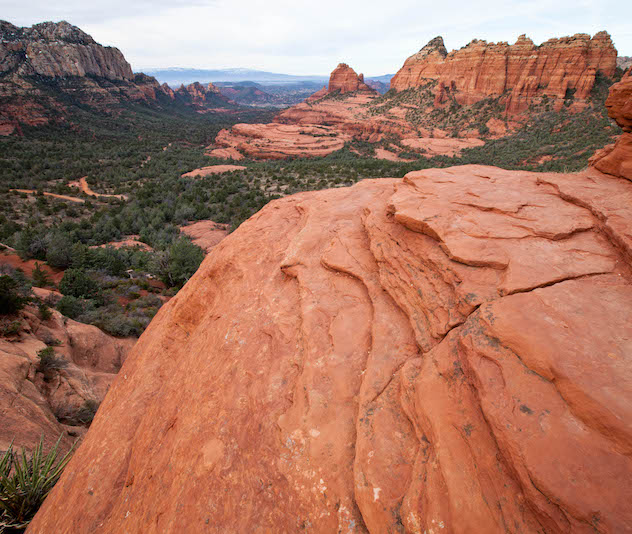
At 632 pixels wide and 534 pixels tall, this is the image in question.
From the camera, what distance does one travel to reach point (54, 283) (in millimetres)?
19375

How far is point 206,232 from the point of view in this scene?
29938mm

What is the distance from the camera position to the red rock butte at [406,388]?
8.87 feet

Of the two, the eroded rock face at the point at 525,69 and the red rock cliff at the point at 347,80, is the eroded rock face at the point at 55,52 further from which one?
the eroded rock face at the point at 525,69

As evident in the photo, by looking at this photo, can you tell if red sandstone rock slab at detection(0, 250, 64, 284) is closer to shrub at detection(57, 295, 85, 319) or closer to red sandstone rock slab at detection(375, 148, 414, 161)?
shrub at detection(57, 295, 85, 319)

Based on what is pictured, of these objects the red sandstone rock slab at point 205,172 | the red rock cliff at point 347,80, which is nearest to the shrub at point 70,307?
the red sandstone rock slab at point 205,172

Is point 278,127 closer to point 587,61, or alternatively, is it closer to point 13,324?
point 587,61

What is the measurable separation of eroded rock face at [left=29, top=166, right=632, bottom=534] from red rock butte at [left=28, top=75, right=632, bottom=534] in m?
0.02

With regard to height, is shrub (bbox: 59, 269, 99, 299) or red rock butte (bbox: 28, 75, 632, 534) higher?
red rock butte (bbox: 28, 75, 632, 534)

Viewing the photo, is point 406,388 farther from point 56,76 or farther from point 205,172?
point 56,76

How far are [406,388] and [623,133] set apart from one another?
7.48 meters

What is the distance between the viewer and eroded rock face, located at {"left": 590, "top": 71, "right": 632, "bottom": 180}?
241 inches

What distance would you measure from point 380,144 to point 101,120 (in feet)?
232

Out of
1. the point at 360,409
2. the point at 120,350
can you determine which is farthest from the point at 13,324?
the point at 360,409

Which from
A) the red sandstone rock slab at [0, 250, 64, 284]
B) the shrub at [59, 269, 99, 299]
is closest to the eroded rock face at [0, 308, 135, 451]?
the shrub at [59, 269, 99, 299]
